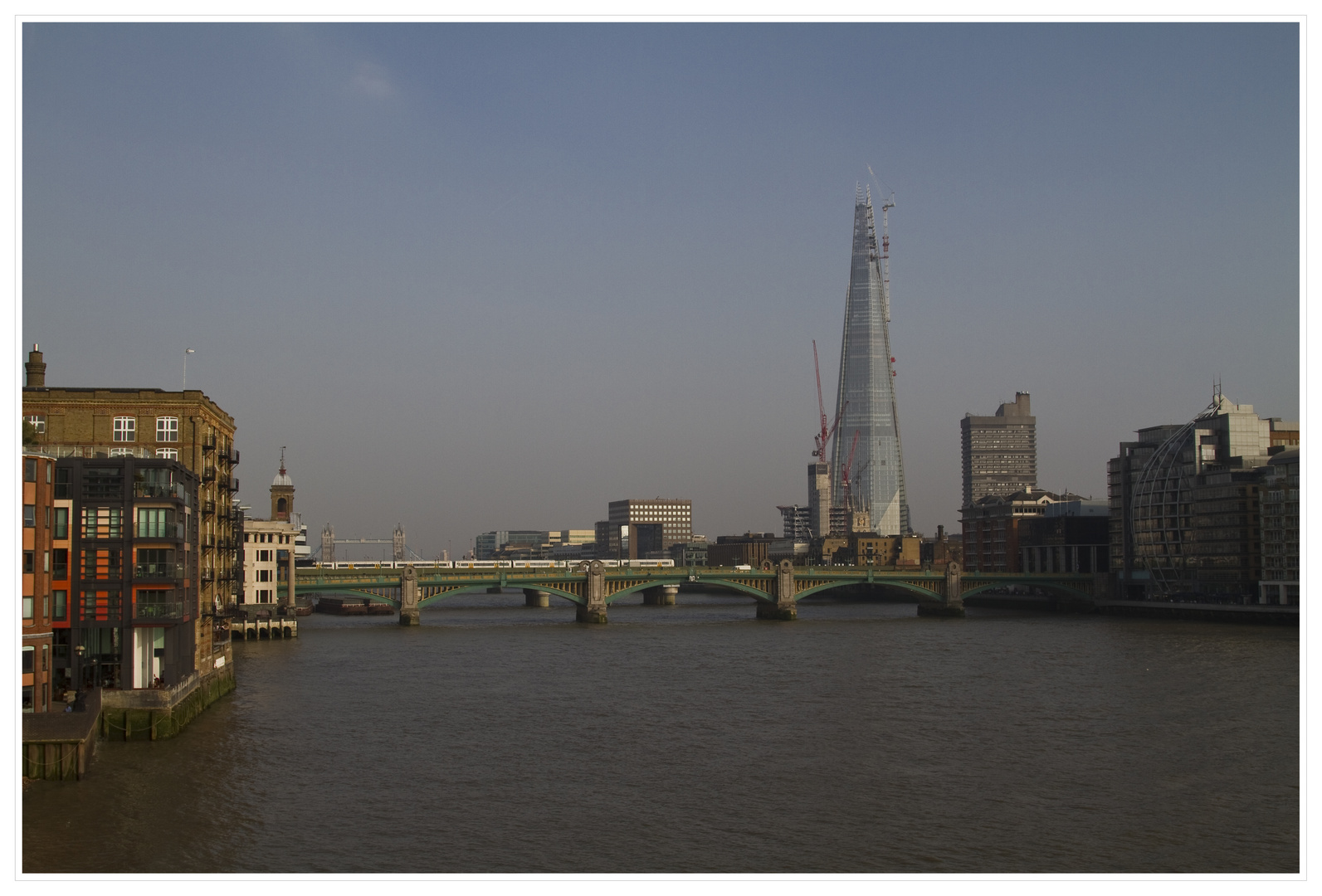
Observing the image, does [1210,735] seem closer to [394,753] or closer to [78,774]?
[394,753]

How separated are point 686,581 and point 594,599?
1279 cm

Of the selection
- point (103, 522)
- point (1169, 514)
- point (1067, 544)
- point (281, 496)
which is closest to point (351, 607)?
point (281, 496)

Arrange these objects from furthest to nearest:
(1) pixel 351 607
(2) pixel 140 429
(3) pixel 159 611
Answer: (1) pixel 351 607, (2) pixel 140 429, (3) pixel 159 611

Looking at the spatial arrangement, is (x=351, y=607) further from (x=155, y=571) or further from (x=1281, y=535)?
(x=155, y=571)

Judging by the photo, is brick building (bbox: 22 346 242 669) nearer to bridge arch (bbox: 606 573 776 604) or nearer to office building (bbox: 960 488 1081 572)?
bridge arch (bbox: 606 573 776 604)

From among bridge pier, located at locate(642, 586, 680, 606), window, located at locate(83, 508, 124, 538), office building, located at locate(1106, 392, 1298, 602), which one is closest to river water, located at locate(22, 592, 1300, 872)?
window, located at locate(83, 508, 124, 538)

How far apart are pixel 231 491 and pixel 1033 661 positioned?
167 feet

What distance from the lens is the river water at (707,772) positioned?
30750 mm

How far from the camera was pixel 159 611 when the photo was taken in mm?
46500

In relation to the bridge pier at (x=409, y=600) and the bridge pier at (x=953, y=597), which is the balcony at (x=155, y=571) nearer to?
the bridge pier at (x=409, y=600)

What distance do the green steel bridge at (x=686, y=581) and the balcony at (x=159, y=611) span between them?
62.2 metres

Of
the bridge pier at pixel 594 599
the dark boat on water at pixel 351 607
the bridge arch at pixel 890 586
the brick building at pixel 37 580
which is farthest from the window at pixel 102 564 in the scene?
the dark boat on water at pixel 351 607

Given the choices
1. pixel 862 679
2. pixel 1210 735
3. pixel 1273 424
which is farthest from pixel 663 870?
pixel 1273 424

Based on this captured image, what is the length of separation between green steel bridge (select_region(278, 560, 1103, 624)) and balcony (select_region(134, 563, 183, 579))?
62.4 meters
